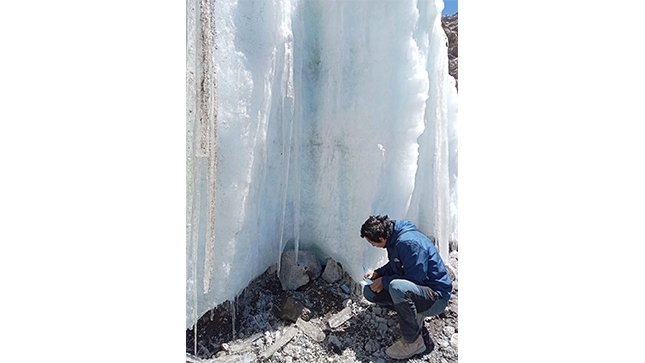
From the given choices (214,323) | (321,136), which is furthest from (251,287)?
(321,136)

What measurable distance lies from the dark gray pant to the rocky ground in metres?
0.12

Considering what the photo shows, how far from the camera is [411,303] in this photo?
1448 mm

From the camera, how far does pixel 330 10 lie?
174cm

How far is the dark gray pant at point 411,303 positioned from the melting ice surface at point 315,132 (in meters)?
0.31

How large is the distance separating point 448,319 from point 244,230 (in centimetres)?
100

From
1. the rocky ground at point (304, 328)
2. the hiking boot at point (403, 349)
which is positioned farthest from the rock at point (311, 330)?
the hiking boot at point (403, 349)

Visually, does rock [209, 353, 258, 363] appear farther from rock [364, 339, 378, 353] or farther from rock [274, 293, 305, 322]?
rock [364, 339, 378, 353]

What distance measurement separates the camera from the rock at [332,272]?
5.84 feet

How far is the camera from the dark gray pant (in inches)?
56.7

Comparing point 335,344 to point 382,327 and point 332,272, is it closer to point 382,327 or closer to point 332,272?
point 382,327

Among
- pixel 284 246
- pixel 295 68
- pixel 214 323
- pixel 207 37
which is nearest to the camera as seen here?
pixel 207 37

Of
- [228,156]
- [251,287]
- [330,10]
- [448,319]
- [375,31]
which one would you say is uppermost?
[330,10]

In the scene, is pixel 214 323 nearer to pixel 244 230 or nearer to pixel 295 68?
pixel 244 230

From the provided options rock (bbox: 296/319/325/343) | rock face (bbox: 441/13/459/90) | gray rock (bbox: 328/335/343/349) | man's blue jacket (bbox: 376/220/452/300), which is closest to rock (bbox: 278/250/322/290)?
rock (bbox: 296/319/325/343)
